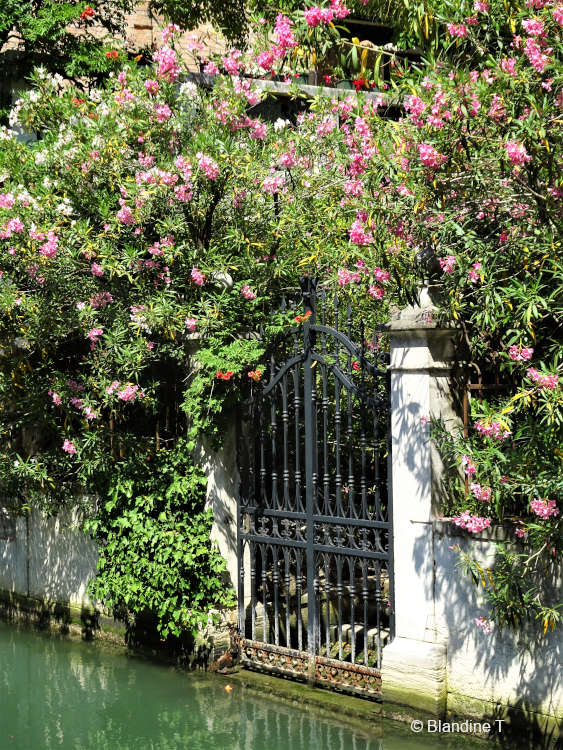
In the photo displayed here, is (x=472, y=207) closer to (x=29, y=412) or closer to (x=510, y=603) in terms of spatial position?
(x=510, y=603)

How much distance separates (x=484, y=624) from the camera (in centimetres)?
623

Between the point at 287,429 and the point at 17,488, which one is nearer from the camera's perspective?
the point at 287,429

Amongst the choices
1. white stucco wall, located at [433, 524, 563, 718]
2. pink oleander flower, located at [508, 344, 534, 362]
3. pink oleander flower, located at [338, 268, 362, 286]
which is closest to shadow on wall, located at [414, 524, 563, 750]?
white stucco wall, located at [433, 524, 563, 718]

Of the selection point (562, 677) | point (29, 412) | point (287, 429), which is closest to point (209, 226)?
point (287, 429)

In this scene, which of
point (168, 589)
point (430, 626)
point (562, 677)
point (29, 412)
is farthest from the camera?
point (29, 412)

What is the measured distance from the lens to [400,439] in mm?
6891

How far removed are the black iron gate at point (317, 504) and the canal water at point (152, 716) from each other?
466 mm

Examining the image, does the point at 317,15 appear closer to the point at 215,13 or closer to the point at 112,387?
the point at 112,387

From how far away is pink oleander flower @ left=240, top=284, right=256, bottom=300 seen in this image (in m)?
8.26

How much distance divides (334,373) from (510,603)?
2231 mm

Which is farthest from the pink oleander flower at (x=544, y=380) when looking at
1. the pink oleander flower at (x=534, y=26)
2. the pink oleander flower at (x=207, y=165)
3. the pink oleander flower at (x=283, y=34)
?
the pink oleander flower at (x=207, y=165)

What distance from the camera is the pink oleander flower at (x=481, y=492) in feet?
20.0

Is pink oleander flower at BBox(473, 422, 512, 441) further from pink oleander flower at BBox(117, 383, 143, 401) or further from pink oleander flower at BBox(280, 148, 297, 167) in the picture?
pink oleander flower at BBox(280, 148, 297, 167)

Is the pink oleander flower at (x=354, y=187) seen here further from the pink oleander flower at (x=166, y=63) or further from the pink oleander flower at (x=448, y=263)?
the pink oleander flower at (x=166, y=63)
